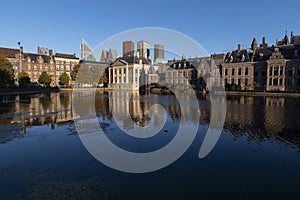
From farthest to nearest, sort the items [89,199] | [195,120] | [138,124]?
[195,120], [138,124], [89,199]

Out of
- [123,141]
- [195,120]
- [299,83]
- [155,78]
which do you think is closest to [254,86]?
[299,83]

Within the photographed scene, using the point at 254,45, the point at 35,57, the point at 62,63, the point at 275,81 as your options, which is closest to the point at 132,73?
the point at 62,63

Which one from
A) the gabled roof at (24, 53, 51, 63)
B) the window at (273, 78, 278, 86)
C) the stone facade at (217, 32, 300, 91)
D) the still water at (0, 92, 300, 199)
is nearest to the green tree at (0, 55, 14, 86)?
the gabled roof at (24, 53, 51, 63)

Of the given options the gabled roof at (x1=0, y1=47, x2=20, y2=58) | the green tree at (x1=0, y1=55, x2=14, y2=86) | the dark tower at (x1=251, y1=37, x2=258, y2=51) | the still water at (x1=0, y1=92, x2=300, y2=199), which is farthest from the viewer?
the gabled roof at (x1=0, y1=47, x2=20, y2=58)

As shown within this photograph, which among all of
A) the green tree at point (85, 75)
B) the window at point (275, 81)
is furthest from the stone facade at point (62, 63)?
the window at point (275, 81)

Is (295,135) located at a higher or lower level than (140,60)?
lower

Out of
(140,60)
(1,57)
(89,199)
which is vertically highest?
(140,60)

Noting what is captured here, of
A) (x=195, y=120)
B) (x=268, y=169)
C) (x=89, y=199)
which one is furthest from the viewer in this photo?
(x=195, y=120)

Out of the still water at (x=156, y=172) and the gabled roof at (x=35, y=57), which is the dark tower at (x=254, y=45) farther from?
the gabled roof at (x=35, y=57)

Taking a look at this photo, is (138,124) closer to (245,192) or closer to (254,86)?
(245,192)

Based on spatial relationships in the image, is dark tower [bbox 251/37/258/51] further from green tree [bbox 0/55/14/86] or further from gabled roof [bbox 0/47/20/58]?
gabled roof [bbox 0/47/20/58]

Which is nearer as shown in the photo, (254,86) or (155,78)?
(254,86)

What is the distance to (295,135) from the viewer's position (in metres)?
14.9

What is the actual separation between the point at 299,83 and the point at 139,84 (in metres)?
63.7
